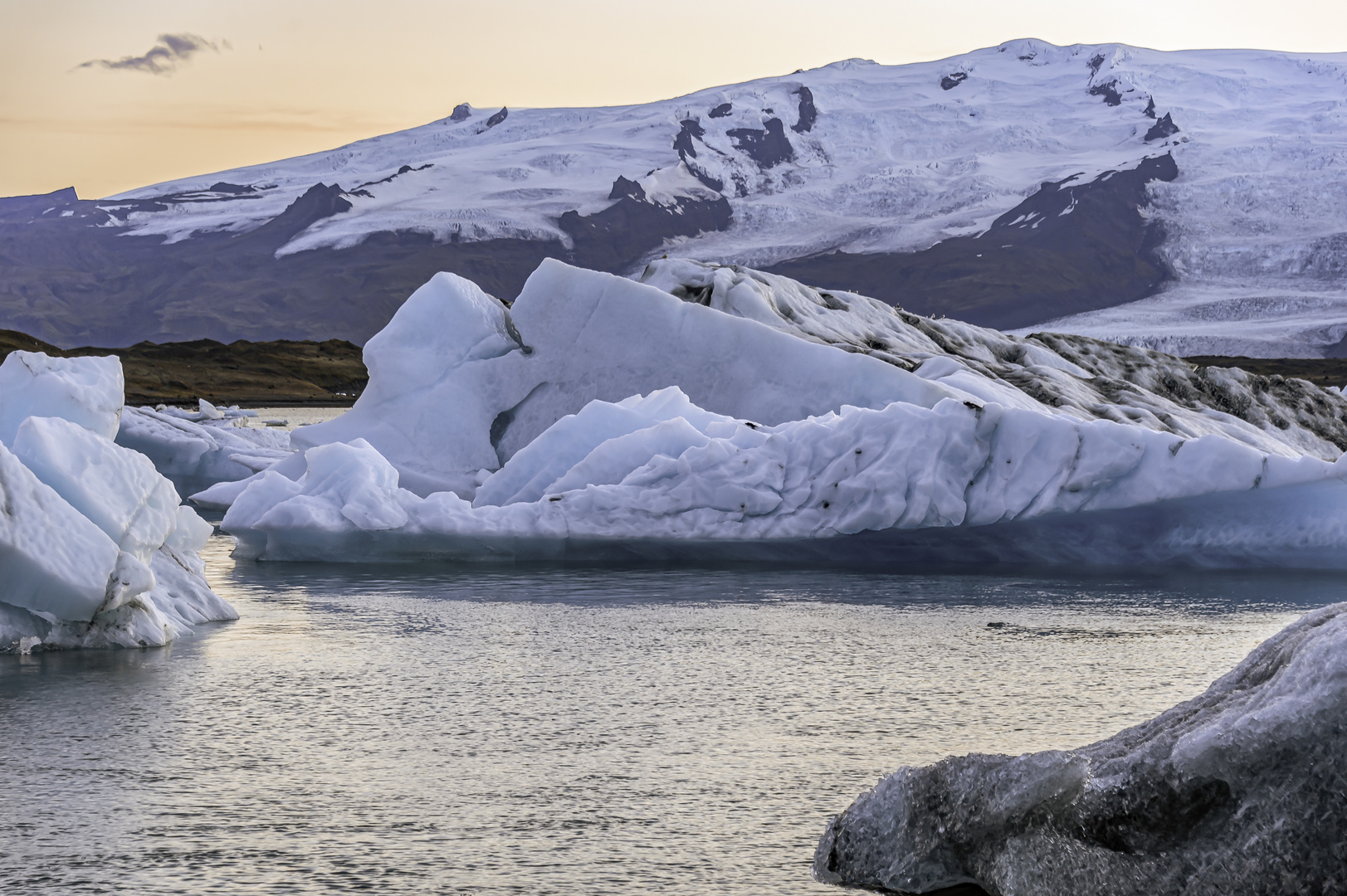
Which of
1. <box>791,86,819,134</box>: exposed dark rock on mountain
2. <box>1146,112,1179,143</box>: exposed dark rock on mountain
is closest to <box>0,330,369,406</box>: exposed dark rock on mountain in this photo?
<box>791,86,819,134</box>: exposed dark rock on mountain

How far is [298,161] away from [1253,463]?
187m

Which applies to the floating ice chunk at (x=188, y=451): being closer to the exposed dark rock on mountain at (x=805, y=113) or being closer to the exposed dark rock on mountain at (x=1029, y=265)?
the exposed dark rock on mountain at (x=1029, y=265)

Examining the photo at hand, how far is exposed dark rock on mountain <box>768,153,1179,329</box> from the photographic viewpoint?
128 metres

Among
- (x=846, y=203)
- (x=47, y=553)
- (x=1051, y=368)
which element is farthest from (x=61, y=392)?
(x=846, y=203)

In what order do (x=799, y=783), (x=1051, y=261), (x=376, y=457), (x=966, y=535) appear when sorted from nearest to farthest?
1. (x=799, y=783)
2. (x=966, y=535)
3. (x=376, y=457)
4. (x=1051, y=261)

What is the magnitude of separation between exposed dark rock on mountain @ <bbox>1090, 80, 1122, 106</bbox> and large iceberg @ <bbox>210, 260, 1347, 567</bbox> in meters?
138

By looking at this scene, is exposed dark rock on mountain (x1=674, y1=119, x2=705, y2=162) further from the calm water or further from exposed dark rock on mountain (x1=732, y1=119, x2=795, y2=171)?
the calm water

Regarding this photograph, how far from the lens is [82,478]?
28.7 ft

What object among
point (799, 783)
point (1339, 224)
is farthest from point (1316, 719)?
point (1339, 224)

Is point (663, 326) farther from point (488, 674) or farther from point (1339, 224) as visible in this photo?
point (1339, 224)

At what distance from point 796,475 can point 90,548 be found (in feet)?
20.8

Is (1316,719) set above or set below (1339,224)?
below

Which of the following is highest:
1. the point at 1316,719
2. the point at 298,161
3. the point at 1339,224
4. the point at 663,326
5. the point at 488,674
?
the point at 298,161

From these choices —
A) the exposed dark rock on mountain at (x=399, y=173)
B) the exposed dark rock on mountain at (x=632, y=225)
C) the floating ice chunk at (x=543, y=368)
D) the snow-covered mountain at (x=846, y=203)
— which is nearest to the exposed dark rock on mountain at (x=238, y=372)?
the snow-covered mountain at (x=846, y=203)
